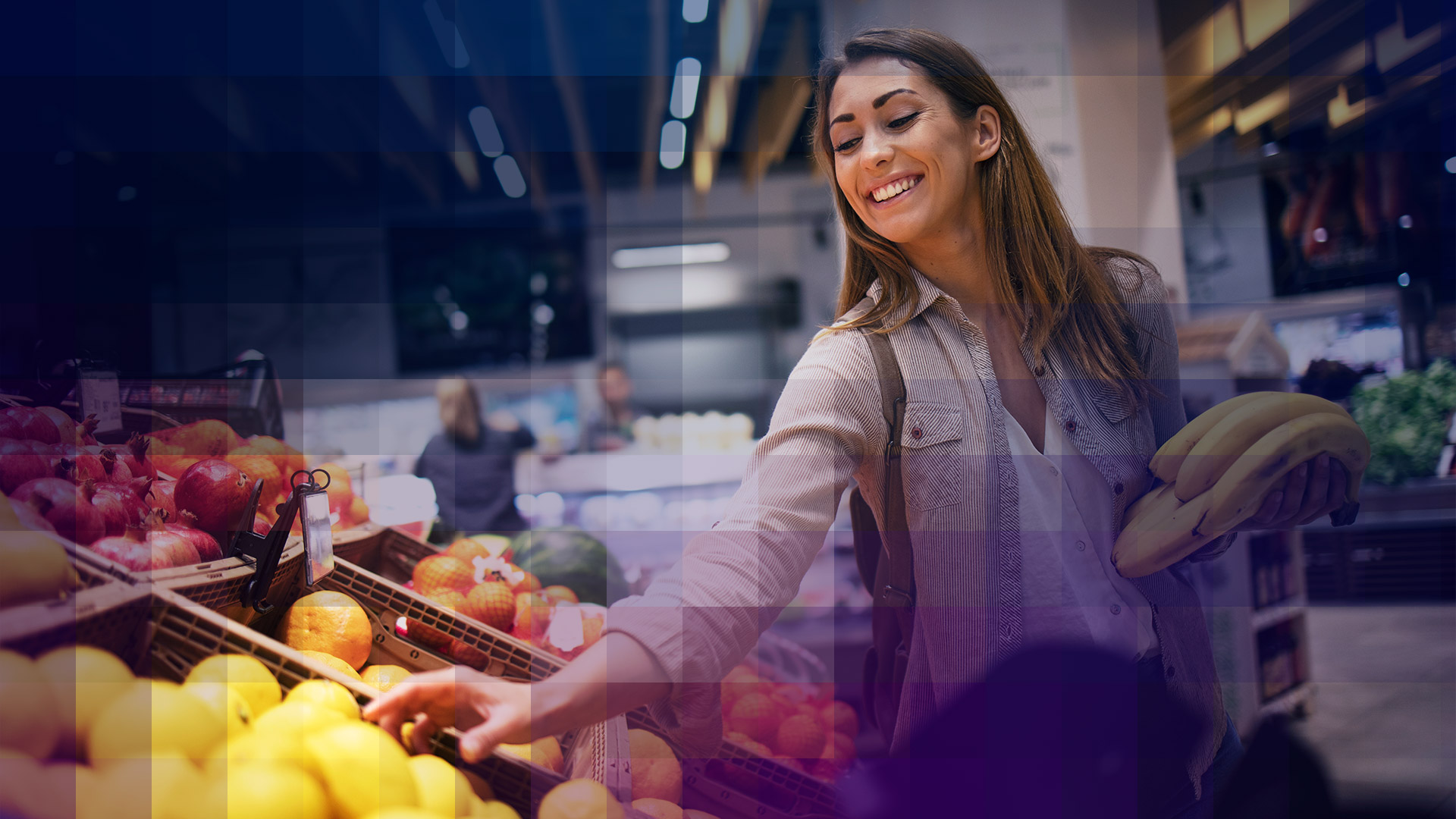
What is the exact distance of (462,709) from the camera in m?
0.98

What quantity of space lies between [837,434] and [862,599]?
276 centimetres

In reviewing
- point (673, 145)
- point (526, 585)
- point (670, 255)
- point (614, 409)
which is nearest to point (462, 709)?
point (526, 585)

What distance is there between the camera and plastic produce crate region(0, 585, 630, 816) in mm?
837

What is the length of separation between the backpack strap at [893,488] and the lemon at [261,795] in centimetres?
85

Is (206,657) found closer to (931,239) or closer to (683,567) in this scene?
(683,567)

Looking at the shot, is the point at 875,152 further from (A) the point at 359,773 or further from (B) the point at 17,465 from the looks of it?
(B) the point at 17,465

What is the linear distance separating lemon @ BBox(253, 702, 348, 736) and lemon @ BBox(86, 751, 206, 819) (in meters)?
0.10

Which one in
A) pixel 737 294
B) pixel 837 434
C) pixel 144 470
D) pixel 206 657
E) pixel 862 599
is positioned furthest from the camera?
pixel 737 294

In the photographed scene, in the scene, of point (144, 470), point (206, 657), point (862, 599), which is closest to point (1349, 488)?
point (206, 657)

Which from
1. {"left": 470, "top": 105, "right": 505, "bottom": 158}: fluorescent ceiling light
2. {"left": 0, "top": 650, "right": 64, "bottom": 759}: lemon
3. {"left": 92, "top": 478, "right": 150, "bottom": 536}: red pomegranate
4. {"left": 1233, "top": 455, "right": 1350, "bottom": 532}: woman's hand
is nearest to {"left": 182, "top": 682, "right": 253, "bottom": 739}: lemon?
{"left": 0, "top": 650, "right": 64, "bottom": 759}: lemon

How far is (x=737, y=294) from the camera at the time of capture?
8484mm

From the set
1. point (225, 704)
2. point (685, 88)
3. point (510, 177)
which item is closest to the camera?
point (225, 704)

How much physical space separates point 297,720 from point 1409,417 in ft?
17.7

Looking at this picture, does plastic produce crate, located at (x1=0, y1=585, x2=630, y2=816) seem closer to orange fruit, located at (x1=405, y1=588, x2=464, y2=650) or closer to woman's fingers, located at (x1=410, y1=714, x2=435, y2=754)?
woman's fingers, located at (x1=410, y1=714, x2=435, y2=754)
